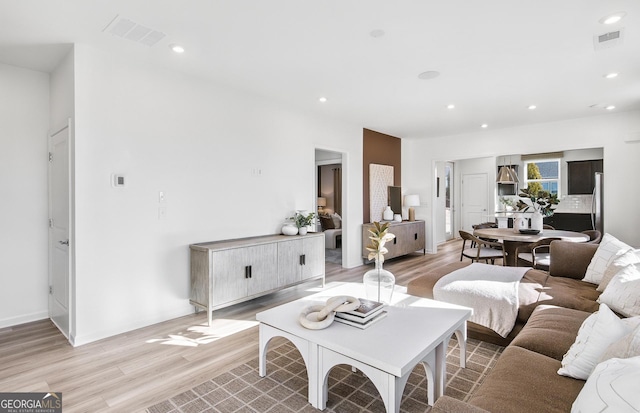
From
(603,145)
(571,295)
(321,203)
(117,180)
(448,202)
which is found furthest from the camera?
(448,202)

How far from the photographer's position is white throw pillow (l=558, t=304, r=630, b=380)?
1.48 m

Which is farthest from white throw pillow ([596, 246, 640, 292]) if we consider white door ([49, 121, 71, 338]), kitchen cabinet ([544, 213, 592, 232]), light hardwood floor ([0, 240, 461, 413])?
kitchen cabinet ([544, 213, 592, 232])

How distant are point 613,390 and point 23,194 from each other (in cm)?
473

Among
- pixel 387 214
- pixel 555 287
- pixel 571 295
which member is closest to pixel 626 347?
pixel 571 295

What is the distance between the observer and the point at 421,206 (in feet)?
25.4

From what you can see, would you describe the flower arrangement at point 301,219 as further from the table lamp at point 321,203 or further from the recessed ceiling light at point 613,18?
the table lamp at point 321,203

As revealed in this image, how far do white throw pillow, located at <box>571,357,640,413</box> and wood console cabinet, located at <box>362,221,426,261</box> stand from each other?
506 centimetres

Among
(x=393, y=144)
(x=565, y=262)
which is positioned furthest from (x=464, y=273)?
(x=393, y=144)

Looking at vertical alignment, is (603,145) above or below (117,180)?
above

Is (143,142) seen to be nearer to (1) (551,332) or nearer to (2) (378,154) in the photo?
(1) (551,332)

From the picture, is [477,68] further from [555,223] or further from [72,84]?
[555,223]

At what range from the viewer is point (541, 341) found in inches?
76.1

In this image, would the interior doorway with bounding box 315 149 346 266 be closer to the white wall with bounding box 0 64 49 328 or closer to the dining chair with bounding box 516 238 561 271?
the dining chair with bounding box 516 238 561 271

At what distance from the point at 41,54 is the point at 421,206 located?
6955mm
